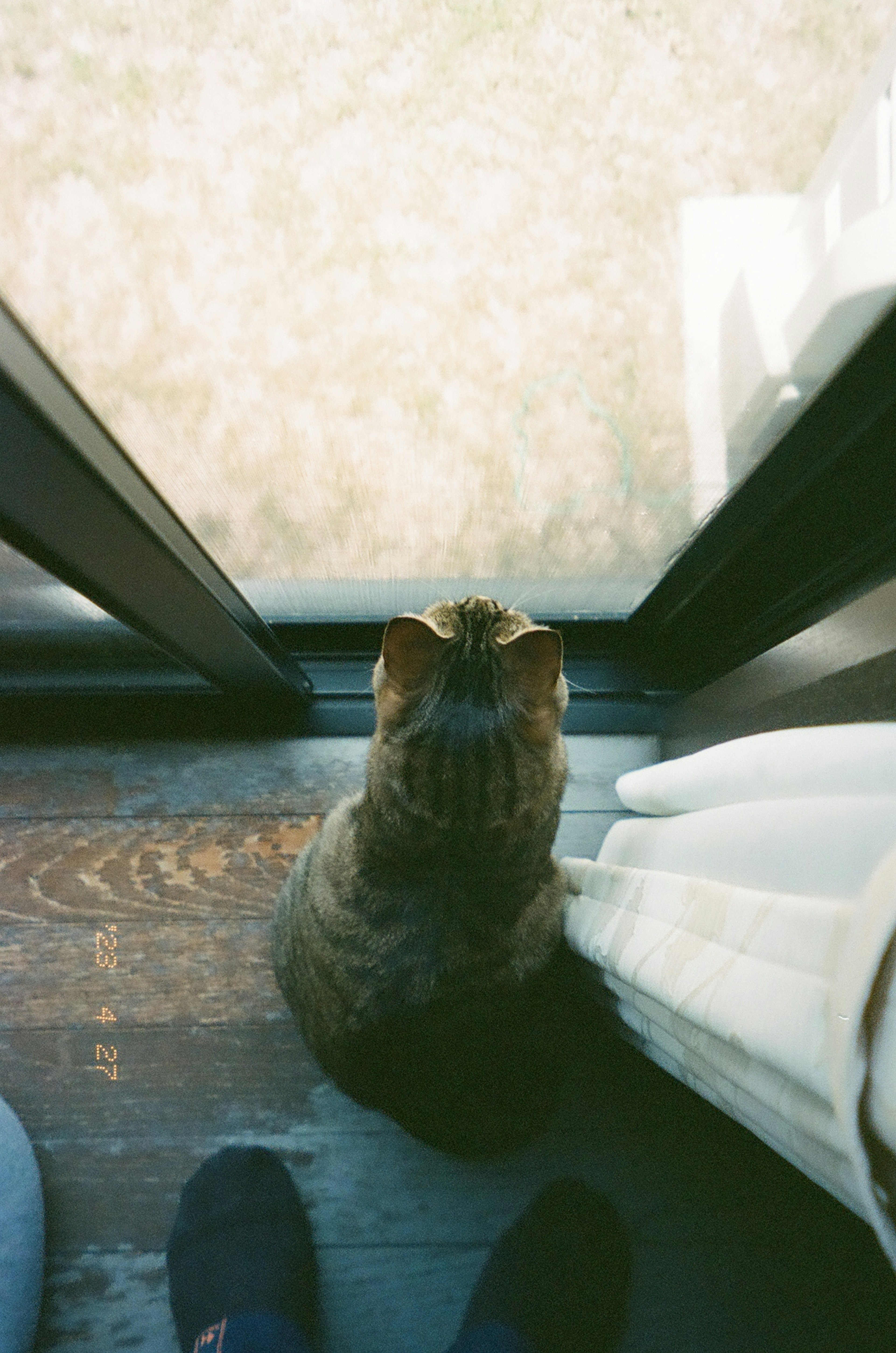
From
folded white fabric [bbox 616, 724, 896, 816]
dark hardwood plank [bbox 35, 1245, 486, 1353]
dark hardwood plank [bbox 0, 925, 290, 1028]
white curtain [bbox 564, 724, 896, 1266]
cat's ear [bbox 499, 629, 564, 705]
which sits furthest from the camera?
dark hardwood plank [bbox 0, 925, 290, 1028]

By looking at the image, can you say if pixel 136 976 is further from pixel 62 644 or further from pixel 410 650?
pixel 410 650

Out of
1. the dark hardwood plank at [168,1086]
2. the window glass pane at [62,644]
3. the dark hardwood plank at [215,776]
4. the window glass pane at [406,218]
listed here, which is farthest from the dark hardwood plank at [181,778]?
the window glass pane at [406,218]

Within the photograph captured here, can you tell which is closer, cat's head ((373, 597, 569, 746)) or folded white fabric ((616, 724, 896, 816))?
folded white fabric ((616, 724, 896, 816))

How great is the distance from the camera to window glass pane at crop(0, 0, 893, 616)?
0.36 m

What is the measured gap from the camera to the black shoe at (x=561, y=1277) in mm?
753

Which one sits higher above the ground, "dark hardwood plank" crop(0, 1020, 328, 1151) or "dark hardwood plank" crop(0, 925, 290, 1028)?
"dark hardwood plank" crop(0, 925, 290, 1028)

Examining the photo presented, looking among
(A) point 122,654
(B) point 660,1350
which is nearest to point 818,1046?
(B) point 660,1350

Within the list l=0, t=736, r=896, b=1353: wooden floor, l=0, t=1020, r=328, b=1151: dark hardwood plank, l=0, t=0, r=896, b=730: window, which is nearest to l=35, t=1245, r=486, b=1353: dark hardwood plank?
l=0, t=736, r=896, b=1353: wooden floor

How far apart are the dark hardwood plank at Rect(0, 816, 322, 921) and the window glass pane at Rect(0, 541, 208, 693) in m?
0.21

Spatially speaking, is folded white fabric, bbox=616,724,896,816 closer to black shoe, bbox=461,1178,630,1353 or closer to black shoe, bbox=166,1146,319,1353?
black shoe, bbox=461,1178,630,1353

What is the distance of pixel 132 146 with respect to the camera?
14.7 inches

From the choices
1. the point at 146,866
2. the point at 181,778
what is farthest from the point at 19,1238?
the point at 181,778

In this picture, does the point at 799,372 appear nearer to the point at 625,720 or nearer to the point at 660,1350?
the point at 625,720

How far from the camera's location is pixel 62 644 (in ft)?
2.85
